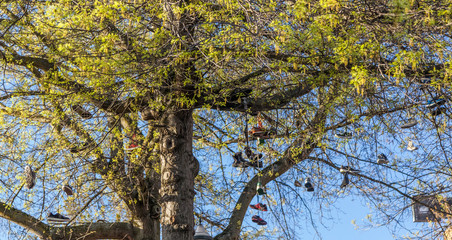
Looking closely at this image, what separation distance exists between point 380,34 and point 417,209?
5.20 metres

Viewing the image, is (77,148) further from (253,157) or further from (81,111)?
(253,157)

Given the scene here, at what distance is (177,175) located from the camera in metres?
8.03

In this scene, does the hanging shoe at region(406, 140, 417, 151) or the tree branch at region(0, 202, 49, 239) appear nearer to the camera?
the hanging shoe at region(406, 140, 417, 151)

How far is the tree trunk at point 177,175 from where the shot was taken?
25.3 ft

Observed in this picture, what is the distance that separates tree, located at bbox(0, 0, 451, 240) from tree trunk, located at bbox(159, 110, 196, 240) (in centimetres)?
2

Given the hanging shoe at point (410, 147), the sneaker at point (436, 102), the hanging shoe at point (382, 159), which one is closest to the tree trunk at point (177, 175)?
the hanging shoe at point (382, 159)

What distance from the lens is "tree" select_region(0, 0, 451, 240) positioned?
6934 millimetres

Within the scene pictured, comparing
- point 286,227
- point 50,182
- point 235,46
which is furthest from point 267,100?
point 50,182

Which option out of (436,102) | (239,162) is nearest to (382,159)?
(436,102)

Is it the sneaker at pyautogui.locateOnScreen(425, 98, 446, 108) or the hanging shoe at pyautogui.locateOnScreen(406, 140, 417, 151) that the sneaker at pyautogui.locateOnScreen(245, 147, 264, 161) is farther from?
the sneaker at pyautogui.locateOnScreen(425, 98, 446, 108)

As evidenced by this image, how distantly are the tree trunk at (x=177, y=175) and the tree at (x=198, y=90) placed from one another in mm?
20

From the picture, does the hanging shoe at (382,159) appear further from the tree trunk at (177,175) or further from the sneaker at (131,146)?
the sneaker at (131,146)

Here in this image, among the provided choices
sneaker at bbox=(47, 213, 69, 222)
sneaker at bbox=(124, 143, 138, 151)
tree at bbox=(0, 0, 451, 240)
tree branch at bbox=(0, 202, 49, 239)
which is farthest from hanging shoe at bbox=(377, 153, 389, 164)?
tree branch at bbox=(0, 202, 49, 239)

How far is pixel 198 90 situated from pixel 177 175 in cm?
134
